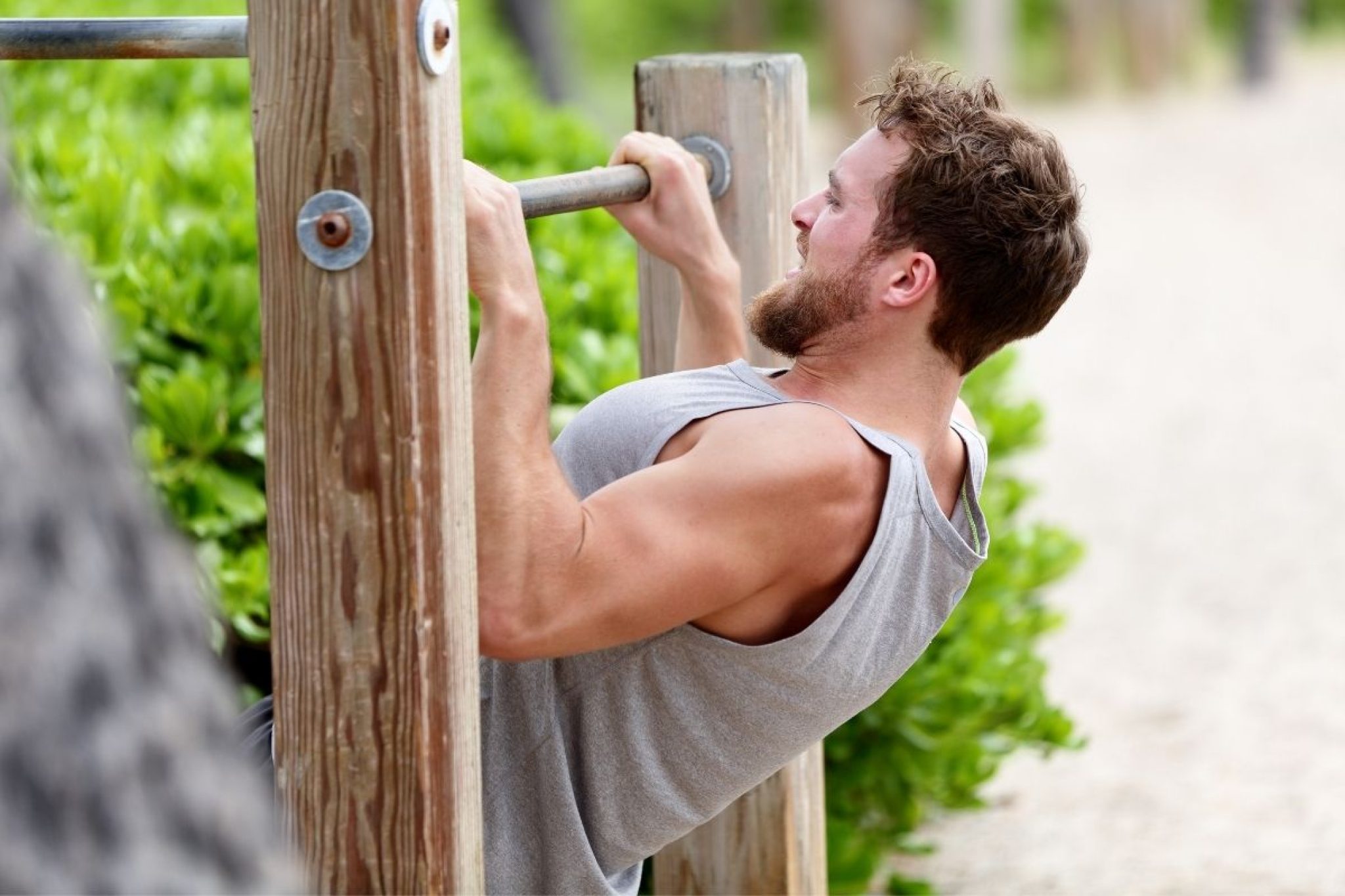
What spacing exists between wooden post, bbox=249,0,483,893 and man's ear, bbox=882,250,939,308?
2.16 feet

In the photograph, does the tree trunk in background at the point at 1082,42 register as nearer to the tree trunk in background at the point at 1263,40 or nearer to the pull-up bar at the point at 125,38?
the tree trunk in background at the point at 1263,40

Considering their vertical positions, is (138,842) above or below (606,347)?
above

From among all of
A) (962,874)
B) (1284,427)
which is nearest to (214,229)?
(962,874)

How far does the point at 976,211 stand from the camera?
6.89 feet

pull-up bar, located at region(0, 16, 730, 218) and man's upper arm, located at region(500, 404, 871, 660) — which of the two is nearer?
pull-up bar, located at region(0, 16, 730, 218)

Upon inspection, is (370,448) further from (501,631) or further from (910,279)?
(910,279)

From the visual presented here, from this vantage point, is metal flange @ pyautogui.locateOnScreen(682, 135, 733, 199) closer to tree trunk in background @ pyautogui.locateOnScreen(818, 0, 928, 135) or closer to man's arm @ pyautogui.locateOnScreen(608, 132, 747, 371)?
man's arm @ pyautogui.locateOnScreen(608, 132, 747, 371)

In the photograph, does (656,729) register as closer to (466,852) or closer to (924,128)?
(466,852)

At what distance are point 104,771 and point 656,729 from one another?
1.37 meters

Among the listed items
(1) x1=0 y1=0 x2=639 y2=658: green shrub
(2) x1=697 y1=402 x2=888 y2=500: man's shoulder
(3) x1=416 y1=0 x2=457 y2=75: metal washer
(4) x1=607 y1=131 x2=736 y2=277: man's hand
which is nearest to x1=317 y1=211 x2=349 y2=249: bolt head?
(3) x1=416 y1=0 x2=457 y2=75: metal washer

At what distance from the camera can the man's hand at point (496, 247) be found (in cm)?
184

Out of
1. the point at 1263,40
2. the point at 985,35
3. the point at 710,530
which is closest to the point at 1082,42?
the point at 1263,40

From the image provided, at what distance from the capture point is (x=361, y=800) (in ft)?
5.35

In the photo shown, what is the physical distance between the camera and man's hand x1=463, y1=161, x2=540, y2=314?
6.03ft
